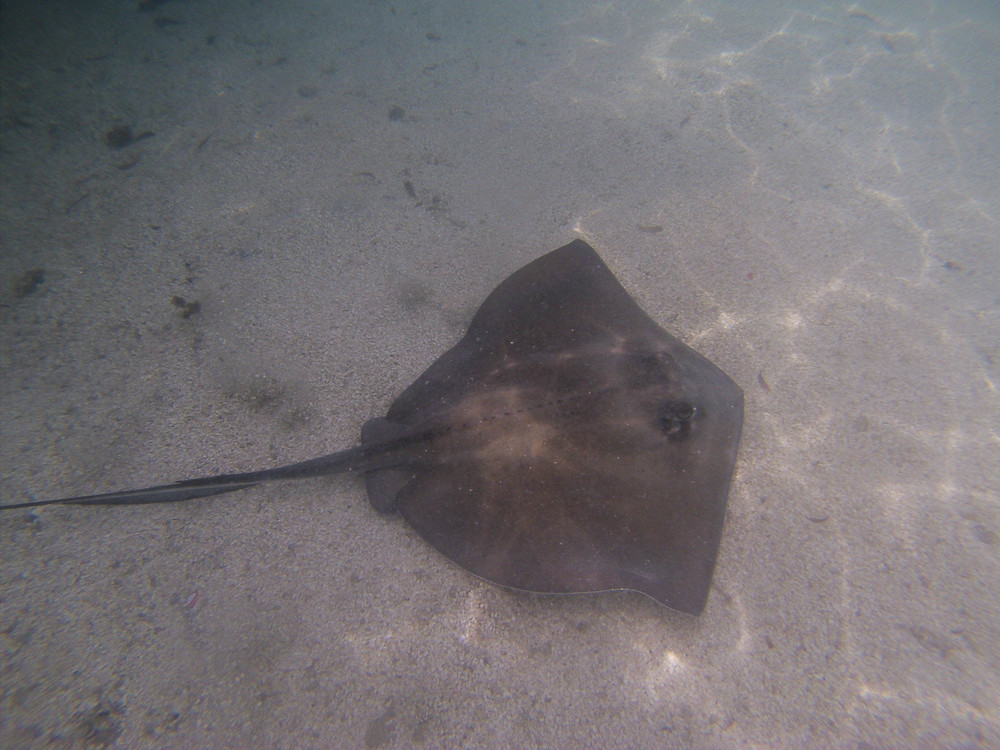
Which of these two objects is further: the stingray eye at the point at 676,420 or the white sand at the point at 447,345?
the stingray eye at the point at 676,420

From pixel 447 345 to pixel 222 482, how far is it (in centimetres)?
226

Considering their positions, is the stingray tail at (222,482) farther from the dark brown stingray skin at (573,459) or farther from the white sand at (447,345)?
the white sand at (447,345)

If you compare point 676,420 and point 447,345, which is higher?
point 676,420

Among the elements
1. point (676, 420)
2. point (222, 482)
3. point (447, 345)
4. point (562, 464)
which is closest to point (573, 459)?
point (562, 464)

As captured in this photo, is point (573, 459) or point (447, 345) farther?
point (447, 345)

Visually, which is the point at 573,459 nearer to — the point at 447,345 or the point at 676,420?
the point at 676,420

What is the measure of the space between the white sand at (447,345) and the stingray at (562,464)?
0.48 metres

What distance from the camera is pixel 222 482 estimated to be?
125 inches

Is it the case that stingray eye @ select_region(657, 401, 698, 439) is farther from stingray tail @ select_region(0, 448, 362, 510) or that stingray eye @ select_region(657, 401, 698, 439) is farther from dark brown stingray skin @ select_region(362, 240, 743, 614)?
stingray tail @ select_region(0, 448, 362, 510)

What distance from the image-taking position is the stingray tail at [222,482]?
317 cm

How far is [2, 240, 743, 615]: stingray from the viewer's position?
3.07 meters

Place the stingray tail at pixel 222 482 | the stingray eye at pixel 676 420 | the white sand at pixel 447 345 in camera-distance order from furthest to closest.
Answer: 1. the stingray eye at pixel 676 420
2. the stingray tail at pixel 222 482
3. the white sand at pixel 447 345

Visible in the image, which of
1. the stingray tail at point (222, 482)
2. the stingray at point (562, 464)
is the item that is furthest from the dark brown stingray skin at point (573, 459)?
the stingray tail at point (222, 482)

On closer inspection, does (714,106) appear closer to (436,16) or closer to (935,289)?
(935,289)
